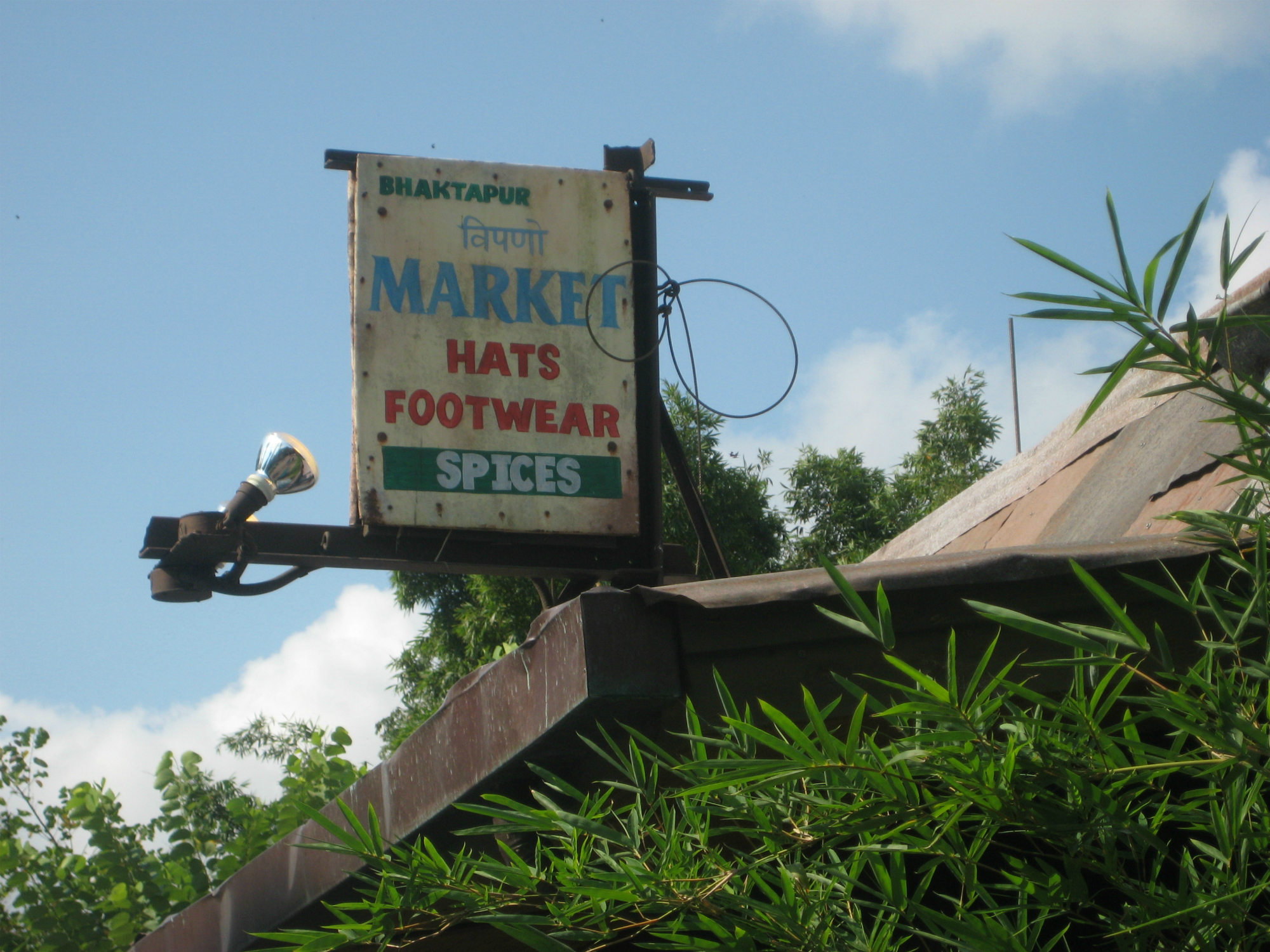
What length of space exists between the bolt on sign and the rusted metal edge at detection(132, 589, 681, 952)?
230cm

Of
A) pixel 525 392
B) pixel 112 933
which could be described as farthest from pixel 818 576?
pixel 112 933

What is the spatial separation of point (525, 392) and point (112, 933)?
14.3 ft

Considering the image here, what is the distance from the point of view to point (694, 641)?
1798 mm

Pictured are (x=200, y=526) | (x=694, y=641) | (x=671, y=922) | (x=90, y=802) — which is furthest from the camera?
(x=90, y=802)

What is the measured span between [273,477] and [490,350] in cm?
113

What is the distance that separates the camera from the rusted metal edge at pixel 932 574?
5.68ft

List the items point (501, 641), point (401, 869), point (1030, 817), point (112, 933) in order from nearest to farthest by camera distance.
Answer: point (1030, 817), point (401, 869), point (112, 933), point (501, 641)

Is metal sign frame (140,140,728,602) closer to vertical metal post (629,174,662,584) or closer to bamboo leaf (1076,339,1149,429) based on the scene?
vertical metal post (629,174,662,584)

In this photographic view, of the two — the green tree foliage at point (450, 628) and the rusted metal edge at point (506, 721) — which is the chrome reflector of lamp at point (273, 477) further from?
the green tree foliage at point (450, 628)

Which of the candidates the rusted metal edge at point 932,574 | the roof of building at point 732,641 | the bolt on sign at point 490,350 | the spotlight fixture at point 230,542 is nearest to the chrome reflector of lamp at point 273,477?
the spotlight fixture at point 230,542

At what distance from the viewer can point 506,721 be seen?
77.9 inches

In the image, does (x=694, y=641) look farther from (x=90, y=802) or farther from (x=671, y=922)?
(x=90, y=802)

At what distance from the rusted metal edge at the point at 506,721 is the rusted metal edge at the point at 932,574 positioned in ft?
0.26

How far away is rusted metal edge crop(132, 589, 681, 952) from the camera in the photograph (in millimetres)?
1710
